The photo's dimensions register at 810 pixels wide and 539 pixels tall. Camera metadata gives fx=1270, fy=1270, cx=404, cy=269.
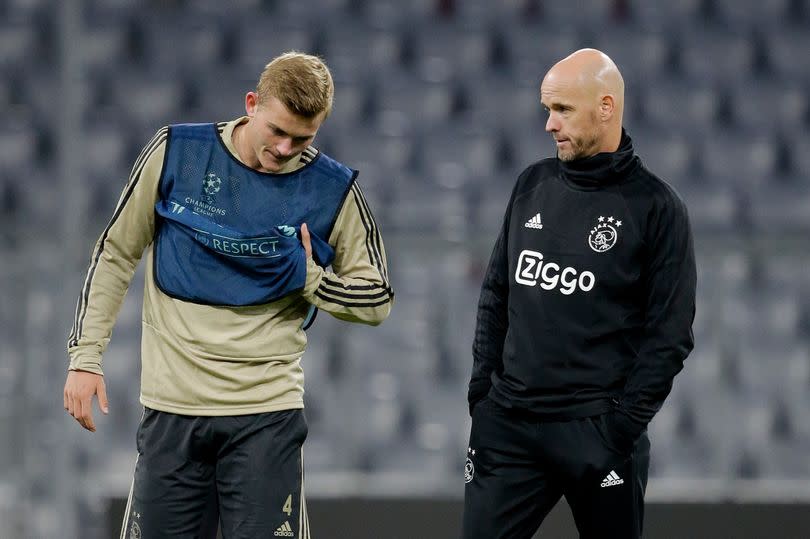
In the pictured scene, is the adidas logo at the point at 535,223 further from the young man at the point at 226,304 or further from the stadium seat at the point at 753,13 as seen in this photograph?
the stadium seat at the point at 753,13

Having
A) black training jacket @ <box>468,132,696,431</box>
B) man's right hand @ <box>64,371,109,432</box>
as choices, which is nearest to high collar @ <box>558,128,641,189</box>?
black training jacket @ <box>468,132,696,431</box>

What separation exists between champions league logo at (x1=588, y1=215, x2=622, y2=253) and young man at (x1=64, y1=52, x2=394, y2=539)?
51 cm

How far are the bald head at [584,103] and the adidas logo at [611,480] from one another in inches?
30.0

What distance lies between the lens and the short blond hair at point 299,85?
9.08 ft

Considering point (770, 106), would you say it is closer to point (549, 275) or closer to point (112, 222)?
point (549, 275)

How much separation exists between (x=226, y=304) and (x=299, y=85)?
526 millimetres

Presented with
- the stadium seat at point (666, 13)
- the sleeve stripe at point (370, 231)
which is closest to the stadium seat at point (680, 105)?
the stadium seat at point (666, 13)

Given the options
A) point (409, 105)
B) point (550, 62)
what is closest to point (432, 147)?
point (409, 105)

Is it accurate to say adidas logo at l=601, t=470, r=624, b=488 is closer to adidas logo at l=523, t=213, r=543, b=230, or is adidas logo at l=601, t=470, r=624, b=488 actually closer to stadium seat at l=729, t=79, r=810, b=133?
adidas logo at l=523, t=213, r=543, b=230

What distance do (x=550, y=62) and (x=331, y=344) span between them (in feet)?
10.3

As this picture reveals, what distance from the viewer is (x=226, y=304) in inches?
114

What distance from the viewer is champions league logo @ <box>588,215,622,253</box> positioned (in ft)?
9.80

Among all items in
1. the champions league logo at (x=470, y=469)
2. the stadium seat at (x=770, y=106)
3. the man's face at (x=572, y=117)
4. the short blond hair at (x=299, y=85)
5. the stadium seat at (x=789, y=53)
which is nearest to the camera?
the short blond hair at (x=299, y=85)

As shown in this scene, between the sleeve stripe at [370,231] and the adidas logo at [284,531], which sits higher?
the sleeve stripe at [370,231]
